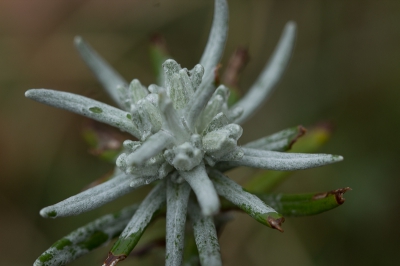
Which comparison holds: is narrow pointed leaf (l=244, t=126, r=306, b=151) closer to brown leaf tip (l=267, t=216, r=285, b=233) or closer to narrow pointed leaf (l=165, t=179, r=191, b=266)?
narrow pointed leaf (l=165, t=179, r=191, b=266)

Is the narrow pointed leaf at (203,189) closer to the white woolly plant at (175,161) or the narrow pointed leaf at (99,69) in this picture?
the white woolly plant at (175,161)

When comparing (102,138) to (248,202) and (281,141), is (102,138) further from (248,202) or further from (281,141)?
(248,202)

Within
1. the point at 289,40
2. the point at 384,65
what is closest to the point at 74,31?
the point at 289,40

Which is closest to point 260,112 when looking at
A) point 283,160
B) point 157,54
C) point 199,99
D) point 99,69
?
point 157,54

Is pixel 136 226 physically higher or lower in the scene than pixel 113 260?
higher

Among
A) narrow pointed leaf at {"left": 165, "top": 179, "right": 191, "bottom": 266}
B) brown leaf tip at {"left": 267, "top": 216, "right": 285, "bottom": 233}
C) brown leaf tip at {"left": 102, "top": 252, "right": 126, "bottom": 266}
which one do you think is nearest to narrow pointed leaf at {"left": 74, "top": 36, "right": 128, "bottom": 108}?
narrow pointed leaf at {"left": 165, "top": 179, "right": 191, "bottom": 266}

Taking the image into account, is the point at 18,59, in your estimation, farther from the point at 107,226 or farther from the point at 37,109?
the point at 107,226
